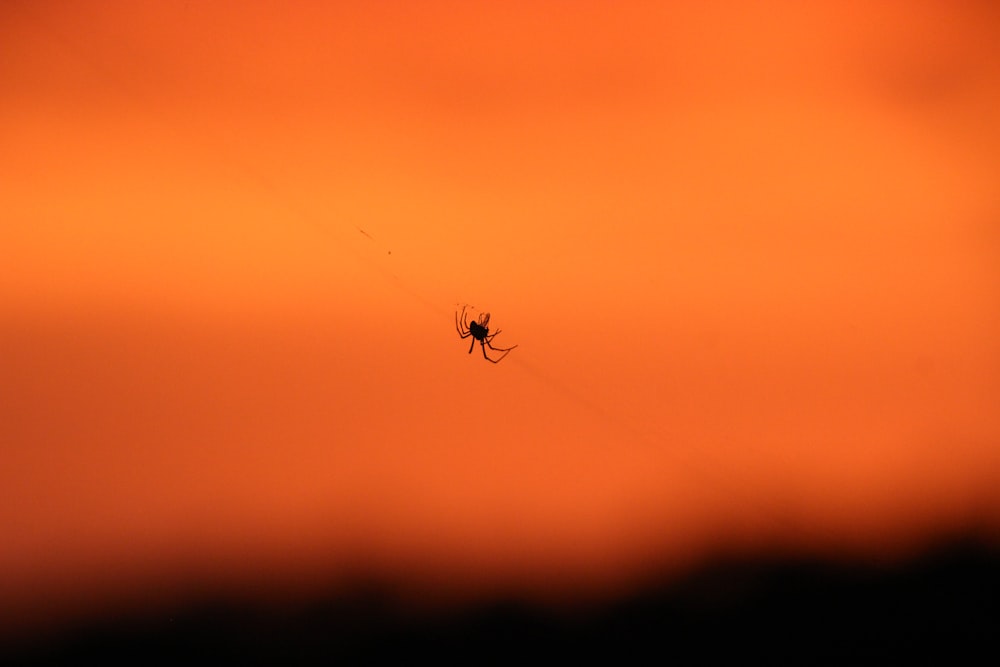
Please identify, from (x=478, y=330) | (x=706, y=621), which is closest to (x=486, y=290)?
(x=478, y=330)

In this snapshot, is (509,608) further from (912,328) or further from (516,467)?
(912,328)

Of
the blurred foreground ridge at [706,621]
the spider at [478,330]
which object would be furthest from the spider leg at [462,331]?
the blurred foreground ridge at [706,621]

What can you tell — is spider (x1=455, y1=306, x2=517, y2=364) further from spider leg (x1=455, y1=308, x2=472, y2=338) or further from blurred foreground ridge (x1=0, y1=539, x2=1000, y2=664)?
blurred foreground ridge (x1=0, y1=539, x2=1000, y2=664)

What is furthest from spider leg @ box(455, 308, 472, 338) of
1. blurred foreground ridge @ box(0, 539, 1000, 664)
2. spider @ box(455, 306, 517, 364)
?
blurred foreground ridge @ box(0, 539, 1000, 664)

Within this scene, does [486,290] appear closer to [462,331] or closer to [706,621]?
[462,331]

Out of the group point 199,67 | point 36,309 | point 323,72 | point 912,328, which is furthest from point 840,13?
point 36,309

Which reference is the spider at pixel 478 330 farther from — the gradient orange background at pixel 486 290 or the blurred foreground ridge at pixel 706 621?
the blurred foreground ridge at pixel 706 621
